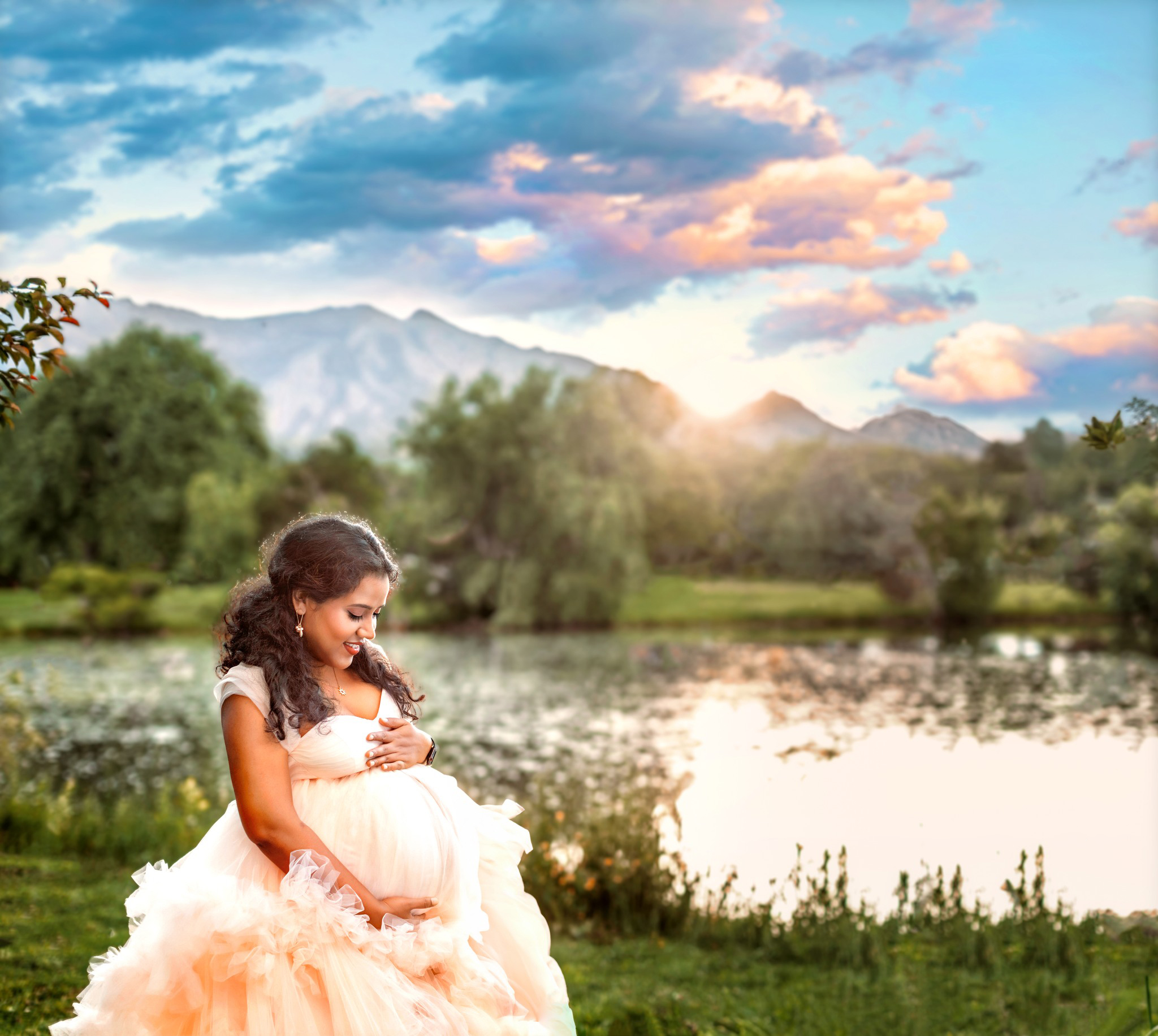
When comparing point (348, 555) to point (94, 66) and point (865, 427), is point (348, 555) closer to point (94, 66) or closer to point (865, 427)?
point (865, 427)

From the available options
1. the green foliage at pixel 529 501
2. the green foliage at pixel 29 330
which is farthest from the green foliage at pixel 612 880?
the green foliage at pixel 529 501

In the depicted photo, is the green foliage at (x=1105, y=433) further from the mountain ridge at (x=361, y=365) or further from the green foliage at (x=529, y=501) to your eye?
the mountain ridge at (x=361, y=365)

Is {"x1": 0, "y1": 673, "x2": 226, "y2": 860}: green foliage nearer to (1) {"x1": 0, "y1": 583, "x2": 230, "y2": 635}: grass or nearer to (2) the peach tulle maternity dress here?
(2) the peach tulle maternity dress

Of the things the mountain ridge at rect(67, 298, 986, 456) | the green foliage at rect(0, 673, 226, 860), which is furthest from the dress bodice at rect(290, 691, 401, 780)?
the mountain ridge at rect(67, 298, 986, 456)

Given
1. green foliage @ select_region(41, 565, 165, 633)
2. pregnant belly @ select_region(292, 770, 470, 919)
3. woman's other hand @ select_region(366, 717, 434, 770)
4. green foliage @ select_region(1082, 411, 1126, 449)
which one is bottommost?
green foliage @ select_region(41, 565, 165, 633)

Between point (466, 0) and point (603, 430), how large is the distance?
12.8 m

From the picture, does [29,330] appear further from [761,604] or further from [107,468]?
[107,468]

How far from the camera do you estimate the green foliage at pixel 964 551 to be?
25469 millimetres

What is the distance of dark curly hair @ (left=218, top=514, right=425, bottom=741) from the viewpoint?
216cm

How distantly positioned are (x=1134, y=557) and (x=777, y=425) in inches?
396

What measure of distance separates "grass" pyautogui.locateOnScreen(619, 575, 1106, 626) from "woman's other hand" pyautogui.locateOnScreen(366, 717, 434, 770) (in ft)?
78.9

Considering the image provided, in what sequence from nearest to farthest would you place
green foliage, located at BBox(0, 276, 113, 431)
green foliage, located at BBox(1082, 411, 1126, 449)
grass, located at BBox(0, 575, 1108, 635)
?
green foliage, located at BBox(0, 276, 113, 431)
green foliage, located at BBox(1082, 411, 1126, 449)
grass, located at BBox(0, 575, 1108, 635)

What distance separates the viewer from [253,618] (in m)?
2.24

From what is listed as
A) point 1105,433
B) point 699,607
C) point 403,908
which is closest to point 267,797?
point 403,908
